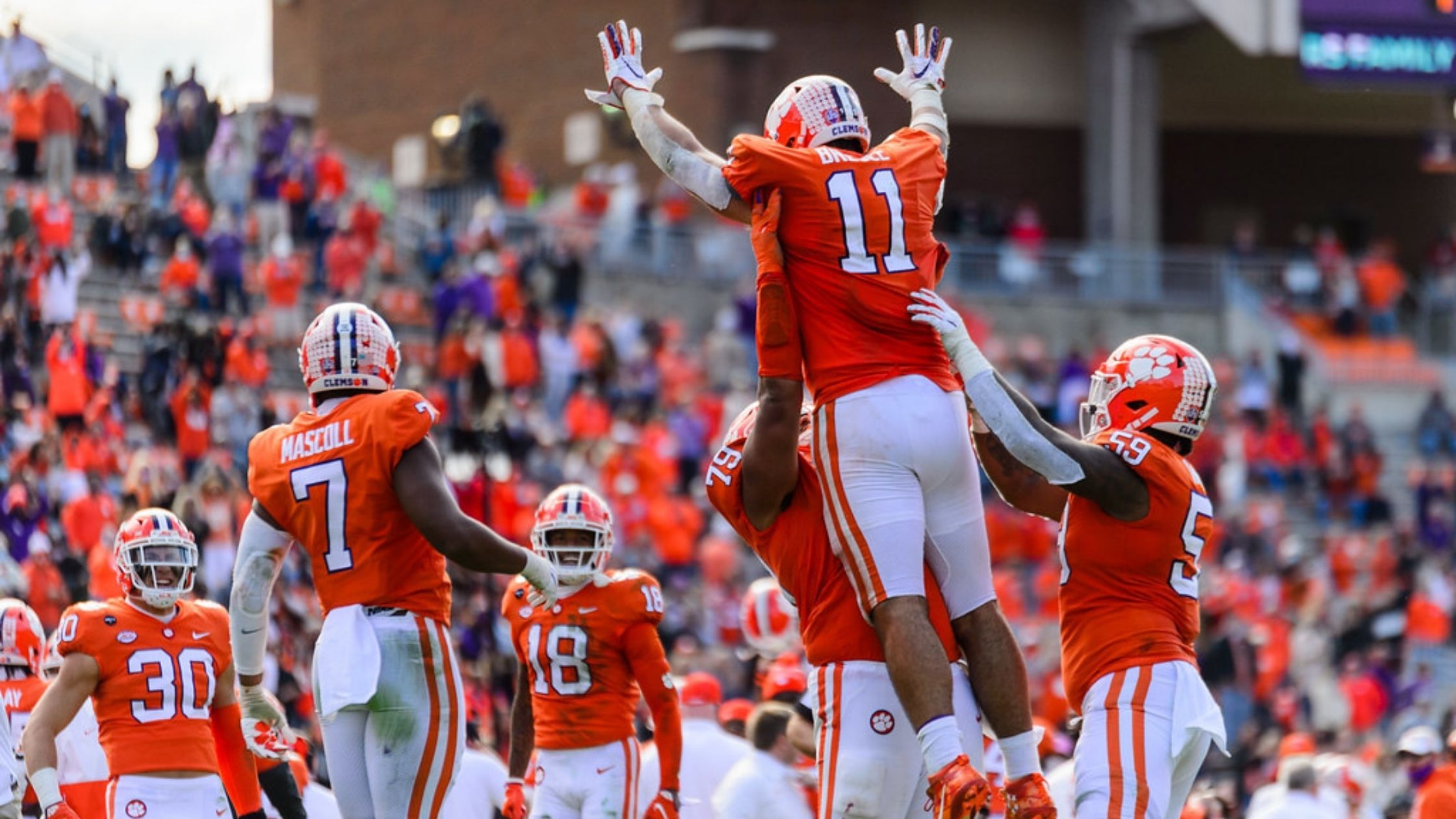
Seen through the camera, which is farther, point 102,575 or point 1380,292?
point 1380,292

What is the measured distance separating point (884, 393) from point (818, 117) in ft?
3.07

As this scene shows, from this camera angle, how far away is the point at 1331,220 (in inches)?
1362

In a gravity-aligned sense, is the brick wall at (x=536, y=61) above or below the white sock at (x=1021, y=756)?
above

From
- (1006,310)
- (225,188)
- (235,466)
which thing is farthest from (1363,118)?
(235,466)

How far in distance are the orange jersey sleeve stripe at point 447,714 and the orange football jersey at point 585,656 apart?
1953mm

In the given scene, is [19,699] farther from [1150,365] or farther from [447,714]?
[1150,365]

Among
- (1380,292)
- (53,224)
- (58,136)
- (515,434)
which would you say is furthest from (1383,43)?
(53,224)

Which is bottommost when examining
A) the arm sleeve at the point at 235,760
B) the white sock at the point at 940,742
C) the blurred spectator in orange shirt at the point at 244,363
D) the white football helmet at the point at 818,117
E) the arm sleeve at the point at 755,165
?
the arm sleeve at the point at 235,760

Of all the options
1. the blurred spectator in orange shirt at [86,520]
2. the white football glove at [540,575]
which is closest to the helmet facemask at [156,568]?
the white football glove at [540,575]

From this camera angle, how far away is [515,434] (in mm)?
20875

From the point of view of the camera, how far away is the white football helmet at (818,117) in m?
7.44

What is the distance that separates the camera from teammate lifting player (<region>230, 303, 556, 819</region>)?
24.8 ft

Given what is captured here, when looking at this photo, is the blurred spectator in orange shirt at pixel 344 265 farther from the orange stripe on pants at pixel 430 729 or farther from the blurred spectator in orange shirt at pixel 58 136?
the orange stripe on pants at pixel 430 729

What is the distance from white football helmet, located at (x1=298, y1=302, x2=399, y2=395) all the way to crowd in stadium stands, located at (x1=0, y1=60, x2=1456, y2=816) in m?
5.94
